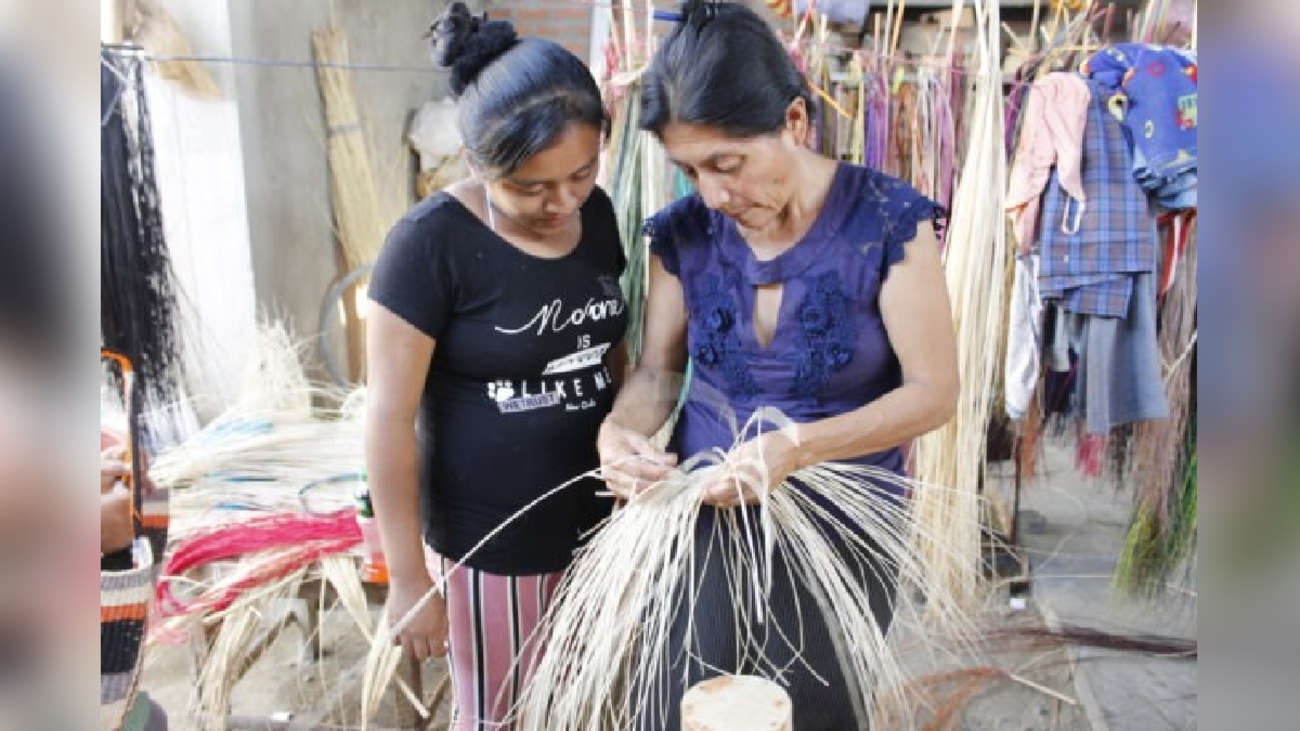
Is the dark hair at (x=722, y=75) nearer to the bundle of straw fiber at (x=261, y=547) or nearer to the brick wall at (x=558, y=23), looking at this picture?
the bundle of straw fiber at (x=261, y=547)

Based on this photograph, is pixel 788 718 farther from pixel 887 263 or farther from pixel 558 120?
pixel 558 120

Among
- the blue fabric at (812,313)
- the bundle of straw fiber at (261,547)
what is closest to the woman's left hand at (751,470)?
the blue fabric at (812,313)

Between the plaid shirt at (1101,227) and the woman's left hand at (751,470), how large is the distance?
179cm

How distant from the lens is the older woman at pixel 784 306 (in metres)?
1.25

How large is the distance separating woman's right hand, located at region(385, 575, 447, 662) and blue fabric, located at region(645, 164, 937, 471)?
0.51 meters

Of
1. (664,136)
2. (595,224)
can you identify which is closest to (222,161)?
(595,224)

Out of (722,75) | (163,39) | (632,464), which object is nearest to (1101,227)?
(722,75)

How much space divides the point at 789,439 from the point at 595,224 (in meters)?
0.54

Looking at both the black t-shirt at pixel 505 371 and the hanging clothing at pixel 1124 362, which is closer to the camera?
the black t-shirt at pixel 505 371

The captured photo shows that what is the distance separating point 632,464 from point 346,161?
3.12 metres

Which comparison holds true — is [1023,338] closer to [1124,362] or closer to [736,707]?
[1124,362]

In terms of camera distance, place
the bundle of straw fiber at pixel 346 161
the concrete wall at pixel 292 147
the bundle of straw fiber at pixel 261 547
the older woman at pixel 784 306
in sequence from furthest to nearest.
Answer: the bundle of straw fiber at pixel 346 161
the concrete wall at pixel 292 147
the bundle of straw fiber at pixel 261 547
the older woman at pixel 784 306

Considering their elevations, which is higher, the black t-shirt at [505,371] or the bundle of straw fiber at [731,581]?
the black t-shirt at [505,371]

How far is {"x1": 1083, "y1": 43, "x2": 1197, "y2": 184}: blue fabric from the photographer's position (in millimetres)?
2471
